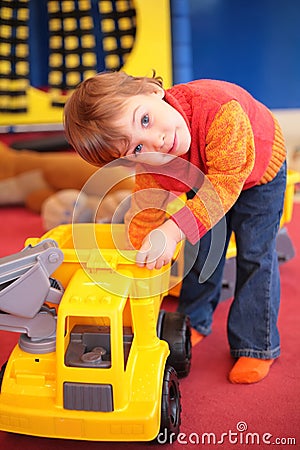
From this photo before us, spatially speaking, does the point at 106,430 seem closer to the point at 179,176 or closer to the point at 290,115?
the point at 179,176

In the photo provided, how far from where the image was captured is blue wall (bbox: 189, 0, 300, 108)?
240cm

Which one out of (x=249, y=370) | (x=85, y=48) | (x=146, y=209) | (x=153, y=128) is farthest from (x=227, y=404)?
(x=85, y=48)

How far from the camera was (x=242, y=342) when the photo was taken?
97cm

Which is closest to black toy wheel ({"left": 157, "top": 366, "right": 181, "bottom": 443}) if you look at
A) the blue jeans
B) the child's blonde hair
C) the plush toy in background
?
the blue jeans

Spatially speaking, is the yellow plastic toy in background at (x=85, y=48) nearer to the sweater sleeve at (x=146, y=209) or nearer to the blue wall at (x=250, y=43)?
the blue wall at (x=250, y=43)

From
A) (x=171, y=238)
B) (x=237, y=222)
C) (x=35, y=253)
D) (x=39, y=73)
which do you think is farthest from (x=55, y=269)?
(x=39, y=73)

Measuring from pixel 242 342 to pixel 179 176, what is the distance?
0.32m

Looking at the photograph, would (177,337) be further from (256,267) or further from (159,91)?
(159,91)

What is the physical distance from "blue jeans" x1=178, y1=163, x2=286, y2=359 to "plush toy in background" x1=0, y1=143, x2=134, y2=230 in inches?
32.1

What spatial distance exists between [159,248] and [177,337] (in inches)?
8.3

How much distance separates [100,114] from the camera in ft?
2.34

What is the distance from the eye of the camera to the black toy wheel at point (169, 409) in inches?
29.3

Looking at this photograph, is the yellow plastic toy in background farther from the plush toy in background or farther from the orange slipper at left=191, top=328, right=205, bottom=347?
the orange slipper at left=191, top=328, right=205, bottom=347

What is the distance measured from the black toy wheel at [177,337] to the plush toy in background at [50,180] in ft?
2.74
